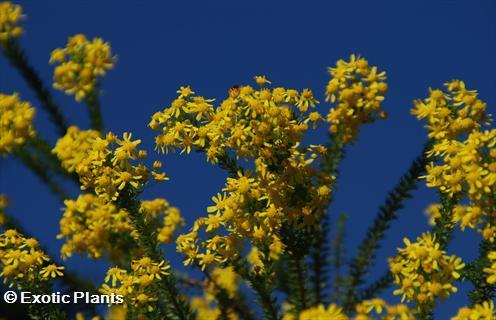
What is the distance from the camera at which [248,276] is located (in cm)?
434

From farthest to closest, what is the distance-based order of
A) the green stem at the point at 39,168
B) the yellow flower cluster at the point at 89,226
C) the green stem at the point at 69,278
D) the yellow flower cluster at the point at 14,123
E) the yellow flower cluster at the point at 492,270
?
the green stem at the point at 39,168 → the green stem at the point at 69,278 → the yellow flower cluster at the point at 14,123 → the yellow flower cluster at the point at 89,226 → the yellow flower cluster at the point at 492,270

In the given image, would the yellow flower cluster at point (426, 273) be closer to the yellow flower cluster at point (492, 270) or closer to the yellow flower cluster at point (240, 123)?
the yellow flower cluster at point (492, 270)

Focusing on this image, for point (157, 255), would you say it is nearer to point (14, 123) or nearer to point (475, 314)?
point (14, 123)

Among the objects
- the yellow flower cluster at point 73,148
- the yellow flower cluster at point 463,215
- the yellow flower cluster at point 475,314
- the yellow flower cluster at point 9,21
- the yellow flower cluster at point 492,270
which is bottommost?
the yellow flower cluster at point 475,314

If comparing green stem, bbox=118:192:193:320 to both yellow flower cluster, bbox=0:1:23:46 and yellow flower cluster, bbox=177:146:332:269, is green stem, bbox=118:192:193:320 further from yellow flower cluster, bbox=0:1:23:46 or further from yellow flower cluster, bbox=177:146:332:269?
yellow flower cluster, bbox=0:1:23:46

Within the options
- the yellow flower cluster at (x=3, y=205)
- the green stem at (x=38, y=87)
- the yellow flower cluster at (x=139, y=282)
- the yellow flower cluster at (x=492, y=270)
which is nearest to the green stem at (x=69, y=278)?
the yellow flower cluster at (x=3, y=205)

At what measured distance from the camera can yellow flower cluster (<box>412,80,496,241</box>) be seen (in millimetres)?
3926

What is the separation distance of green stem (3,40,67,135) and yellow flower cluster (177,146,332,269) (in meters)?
1.11

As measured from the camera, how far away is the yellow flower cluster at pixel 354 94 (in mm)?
4082

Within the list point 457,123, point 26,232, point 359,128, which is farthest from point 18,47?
point 457,123

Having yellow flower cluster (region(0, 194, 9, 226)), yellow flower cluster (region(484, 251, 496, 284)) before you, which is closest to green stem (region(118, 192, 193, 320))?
yellow flower cluster (region(0, 194, 9, 226))

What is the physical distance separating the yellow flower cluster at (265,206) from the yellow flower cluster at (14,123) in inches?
43.2

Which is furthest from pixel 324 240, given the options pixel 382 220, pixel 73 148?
pixel 73 148

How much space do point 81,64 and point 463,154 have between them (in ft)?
6.86
